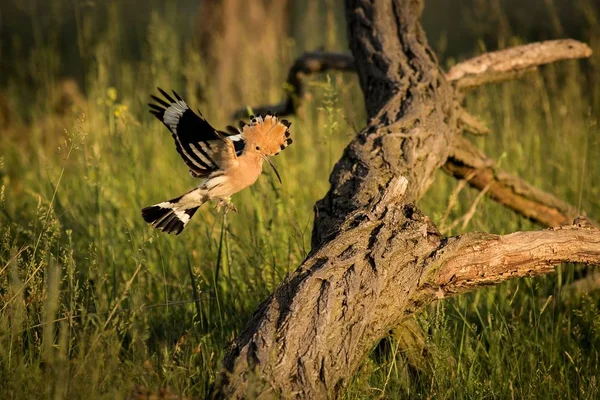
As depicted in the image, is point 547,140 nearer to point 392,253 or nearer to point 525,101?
point 525,101

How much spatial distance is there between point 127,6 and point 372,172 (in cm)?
1495

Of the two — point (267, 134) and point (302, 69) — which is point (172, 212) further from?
point (302, 69)

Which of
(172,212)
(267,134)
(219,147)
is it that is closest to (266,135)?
(267,134)

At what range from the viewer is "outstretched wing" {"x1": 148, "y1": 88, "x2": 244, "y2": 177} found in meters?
2.68

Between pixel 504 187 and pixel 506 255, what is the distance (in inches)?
50.2

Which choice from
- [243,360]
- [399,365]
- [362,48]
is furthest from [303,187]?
[243,360]

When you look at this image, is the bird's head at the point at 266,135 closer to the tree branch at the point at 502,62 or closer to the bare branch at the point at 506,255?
the bare branch at the point at 506,255

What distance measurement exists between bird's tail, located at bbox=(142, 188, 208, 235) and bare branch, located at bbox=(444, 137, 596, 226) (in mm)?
1220

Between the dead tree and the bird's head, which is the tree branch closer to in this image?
the dead tree

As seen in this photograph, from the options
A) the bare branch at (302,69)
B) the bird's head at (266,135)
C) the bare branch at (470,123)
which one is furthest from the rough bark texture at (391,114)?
the bare branch at (302,69)

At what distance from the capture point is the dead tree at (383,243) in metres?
2.12

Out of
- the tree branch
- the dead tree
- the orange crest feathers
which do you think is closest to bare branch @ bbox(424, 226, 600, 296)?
the dead tree

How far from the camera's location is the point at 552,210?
3.88m

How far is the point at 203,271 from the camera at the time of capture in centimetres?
362
